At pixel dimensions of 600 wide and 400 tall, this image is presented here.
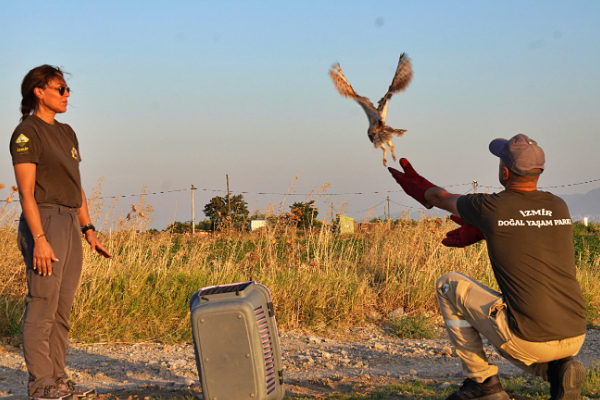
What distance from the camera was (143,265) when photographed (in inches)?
286

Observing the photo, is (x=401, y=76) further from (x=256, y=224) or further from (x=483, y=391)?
(x=256, y=224)

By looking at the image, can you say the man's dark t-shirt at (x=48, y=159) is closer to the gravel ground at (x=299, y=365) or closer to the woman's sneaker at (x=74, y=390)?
the woman's sneaker at (x=74, y=390)

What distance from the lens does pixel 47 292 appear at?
3.72 m

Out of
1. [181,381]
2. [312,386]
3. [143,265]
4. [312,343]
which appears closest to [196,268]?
[143,265]

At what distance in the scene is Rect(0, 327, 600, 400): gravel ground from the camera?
14.3 ft

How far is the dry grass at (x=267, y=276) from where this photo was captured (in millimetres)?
6371

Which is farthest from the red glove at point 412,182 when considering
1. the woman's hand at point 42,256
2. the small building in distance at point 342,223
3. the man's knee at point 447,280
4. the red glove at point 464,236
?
the small building in distance at point 342,223

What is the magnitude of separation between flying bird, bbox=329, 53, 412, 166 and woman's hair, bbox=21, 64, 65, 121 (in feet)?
7.47

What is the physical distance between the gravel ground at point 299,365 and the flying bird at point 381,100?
185 centimetres

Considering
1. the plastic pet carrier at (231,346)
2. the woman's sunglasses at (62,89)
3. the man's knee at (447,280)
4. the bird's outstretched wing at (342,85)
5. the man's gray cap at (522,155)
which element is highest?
the bird's outstretched wing at (342,85)

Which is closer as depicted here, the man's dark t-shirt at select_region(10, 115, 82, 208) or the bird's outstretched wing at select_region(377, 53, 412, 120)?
the man's dark t-shirt at select_region(10, 115, 82, 208)

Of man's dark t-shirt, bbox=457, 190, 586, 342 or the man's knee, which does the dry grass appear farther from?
man's dark t-shirt, bbox=457, 190, 586, 342

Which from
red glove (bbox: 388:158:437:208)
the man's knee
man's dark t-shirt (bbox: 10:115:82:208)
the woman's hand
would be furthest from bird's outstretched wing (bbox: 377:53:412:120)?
the woman's hand

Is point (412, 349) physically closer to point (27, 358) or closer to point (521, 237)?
point (521, 237)
